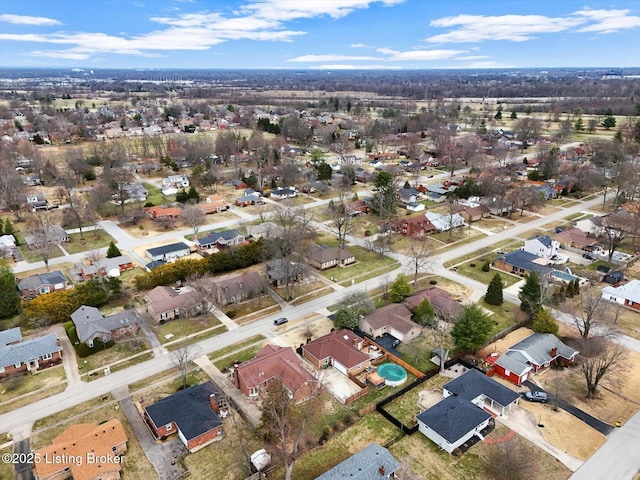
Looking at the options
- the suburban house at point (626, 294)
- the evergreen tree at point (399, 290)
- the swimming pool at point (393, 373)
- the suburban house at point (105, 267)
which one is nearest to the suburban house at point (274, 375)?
the swimming pool at point (393, 373)

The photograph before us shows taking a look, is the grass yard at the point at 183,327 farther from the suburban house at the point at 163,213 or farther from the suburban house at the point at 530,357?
the suburban house at the point at 163,213

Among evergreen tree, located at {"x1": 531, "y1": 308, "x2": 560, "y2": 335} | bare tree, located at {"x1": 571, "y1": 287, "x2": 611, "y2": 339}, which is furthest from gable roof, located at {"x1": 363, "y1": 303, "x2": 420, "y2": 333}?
bare tree, located at {"x1": 571, "y1": 287, "x2": 611, "y2": 339}

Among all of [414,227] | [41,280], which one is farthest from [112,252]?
[414,227]

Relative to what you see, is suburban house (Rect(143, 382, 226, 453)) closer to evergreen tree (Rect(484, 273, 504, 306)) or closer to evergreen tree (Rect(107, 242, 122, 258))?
evergreen tree (Rect(484, 273, 504, 306))

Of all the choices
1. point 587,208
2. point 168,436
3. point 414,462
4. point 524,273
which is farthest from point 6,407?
point 587,208

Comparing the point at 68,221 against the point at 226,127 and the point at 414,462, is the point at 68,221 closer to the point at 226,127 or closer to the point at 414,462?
the point at 414,462

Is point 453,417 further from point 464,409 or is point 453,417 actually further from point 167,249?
point 167,249
